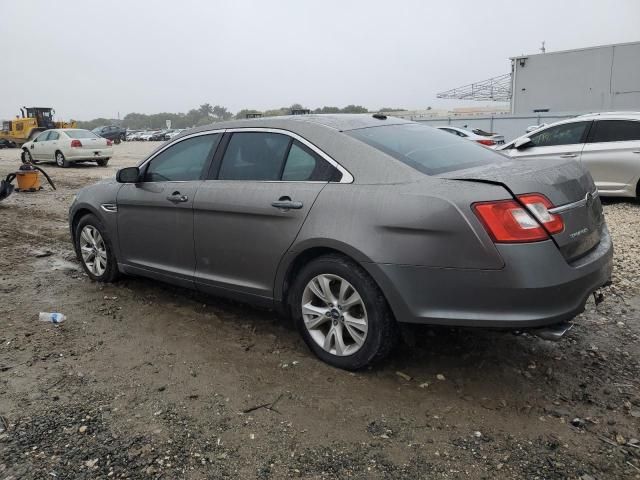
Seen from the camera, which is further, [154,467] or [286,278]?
[286,278]

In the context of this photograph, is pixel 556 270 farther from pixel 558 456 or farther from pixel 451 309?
pixel 558 456

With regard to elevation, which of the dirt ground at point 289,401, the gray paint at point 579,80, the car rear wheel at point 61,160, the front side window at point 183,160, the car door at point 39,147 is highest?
the gray paint at point 579,80

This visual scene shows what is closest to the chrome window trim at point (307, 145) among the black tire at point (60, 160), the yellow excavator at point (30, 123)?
the black tire at point (60, 160)

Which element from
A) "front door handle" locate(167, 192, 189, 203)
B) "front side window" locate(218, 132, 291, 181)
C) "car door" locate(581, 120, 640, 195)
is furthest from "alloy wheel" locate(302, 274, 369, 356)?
"car door" locate(581, 120, 640, 195)

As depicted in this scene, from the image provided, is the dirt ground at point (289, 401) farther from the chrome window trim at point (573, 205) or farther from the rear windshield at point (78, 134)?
the rear windshield at point (78, 134)

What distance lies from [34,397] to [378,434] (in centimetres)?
199

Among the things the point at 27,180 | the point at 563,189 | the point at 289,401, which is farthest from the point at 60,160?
the point at 563,189

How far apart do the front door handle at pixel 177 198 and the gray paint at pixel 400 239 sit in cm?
6

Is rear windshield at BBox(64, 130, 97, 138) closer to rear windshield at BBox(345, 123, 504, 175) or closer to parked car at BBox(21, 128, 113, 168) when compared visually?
parked car at BBox(21, 128, 113, 168)

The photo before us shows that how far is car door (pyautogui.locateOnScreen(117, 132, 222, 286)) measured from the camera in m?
4.18

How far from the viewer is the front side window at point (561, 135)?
9.12 m

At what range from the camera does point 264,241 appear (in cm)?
358

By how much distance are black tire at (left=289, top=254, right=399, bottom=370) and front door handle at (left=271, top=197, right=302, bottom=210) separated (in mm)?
354

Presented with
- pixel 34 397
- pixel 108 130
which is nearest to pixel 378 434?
pixel 34 397
